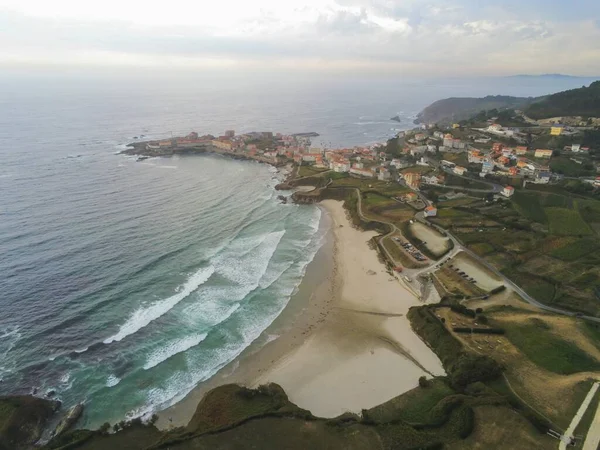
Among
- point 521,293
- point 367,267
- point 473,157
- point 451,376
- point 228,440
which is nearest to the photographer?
point 228,440

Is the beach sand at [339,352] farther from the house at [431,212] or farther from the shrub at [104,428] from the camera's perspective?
→ the house at [431,212]

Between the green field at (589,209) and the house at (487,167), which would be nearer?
the green field at (589,209)

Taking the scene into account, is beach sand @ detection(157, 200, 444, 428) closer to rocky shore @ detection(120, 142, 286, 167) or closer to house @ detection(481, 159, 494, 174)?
house @ detection(481, 159, 494, 174)

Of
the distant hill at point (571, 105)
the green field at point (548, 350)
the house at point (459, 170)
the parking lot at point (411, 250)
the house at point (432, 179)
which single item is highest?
the distant hill at point (571, 105)

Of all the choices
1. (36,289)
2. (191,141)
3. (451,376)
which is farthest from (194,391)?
(191,141)

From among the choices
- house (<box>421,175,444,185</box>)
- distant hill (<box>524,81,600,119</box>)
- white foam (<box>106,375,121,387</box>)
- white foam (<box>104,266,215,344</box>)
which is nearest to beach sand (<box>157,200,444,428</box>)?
white foam (<box>106,375,121,387</box>)

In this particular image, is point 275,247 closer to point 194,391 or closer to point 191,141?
point 194,391

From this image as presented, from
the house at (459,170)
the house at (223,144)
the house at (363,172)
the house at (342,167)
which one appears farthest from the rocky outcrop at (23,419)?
the house at (223,144)
